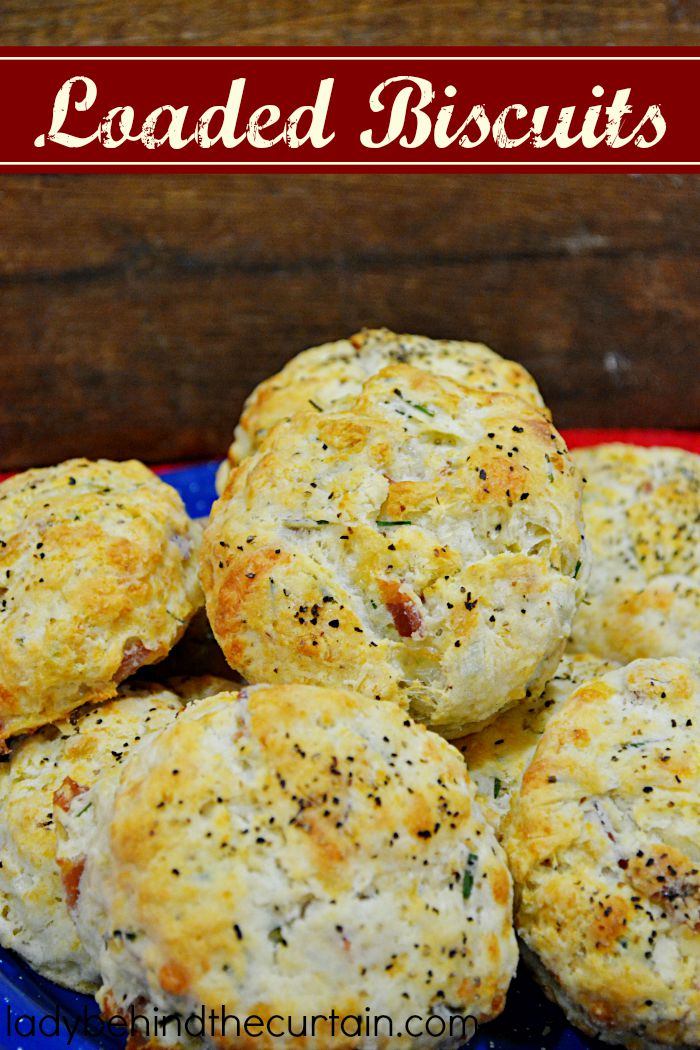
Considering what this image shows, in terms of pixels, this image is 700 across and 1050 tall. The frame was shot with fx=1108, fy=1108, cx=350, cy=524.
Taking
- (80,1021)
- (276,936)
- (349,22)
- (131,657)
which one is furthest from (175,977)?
(349,22)

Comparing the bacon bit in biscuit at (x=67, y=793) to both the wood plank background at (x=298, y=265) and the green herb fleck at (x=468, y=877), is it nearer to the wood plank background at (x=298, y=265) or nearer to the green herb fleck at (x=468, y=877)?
the green herb fleck at (x=468, y=877)

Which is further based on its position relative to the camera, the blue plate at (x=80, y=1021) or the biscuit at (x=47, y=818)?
the biscuit at (x=47, y=818)

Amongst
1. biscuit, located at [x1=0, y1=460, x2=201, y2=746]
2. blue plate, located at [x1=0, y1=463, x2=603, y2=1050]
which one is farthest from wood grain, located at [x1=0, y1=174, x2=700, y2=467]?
blue plate, located at [x1=0, y1=463, x2=603, y2=1050]

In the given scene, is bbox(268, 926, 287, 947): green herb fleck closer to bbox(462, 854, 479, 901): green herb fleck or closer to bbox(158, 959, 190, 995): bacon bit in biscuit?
bbox(158, 959, 190, 995): bacon bit in biscuit

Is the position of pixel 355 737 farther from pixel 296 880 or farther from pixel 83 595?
pixel 83 595

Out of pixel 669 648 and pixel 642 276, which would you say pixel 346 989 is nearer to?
pixel 669 648

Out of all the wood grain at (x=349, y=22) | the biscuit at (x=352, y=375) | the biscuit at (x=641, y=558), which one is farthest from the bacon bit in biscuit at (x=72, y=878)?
the wood grain at (x=349, y=22)
